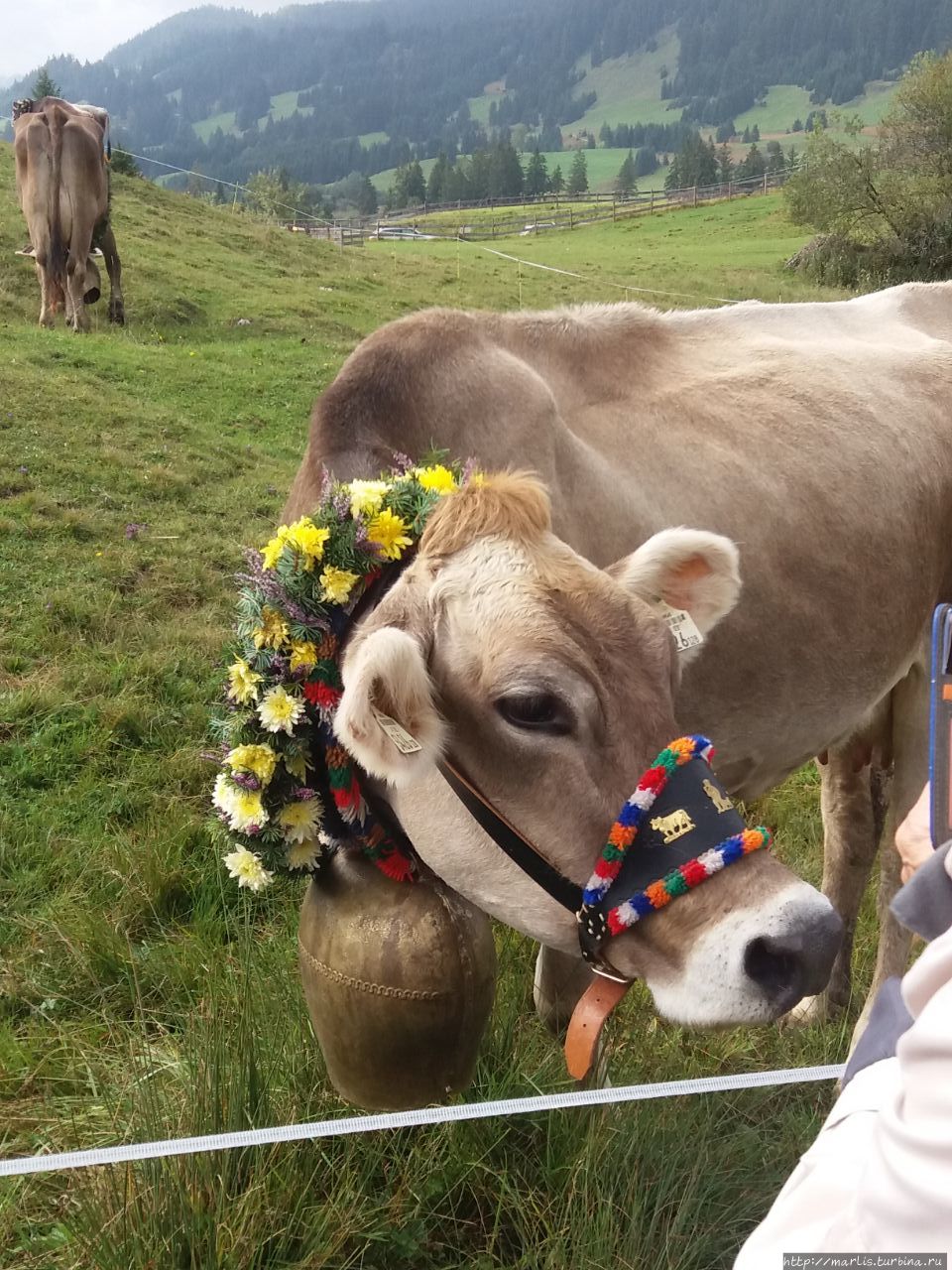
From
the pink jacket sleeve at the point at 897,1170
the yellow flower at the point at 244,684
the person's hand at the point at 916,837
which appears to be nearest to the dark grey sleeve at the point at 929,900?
the pink jacket sleeve at the point at 897,1170

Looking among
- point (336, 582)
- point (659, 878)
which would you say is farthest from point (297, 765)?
point (659, 878)

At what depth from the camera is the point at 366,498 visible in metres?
2.39

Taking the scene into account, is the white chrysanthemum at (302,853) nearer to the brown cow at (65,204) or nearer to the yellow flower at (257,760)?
the yellow flower at (257,760)

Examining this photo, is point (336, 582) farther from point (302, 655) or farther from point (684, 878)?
point (684, 878)

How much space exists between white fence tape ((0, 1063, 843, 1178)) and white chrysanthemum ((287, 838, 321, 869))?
0.57m

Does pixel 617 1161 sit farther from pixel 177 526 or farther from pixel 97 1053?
pixel 177 526

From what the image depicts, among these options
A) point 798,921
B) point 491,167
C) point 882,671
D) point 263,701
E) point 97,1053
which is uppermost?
point 491,167

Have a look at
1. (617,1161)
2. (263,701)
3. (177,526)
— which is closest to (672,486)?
(263,701)

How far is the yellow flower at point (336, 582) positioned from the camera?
7.60 ft

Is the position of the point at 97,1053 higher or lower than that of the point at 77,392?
lower

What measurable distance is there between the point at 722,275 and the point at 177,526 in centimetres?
2497

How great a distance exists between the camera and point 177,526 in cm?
731

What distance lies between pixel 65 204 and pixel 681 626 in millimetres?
14138

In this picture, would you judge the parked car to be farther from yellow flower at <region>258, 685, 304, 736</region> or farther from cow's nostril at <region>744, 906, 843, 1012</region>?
cow's nostril at <region>744, 906, 843, 1012</region>
